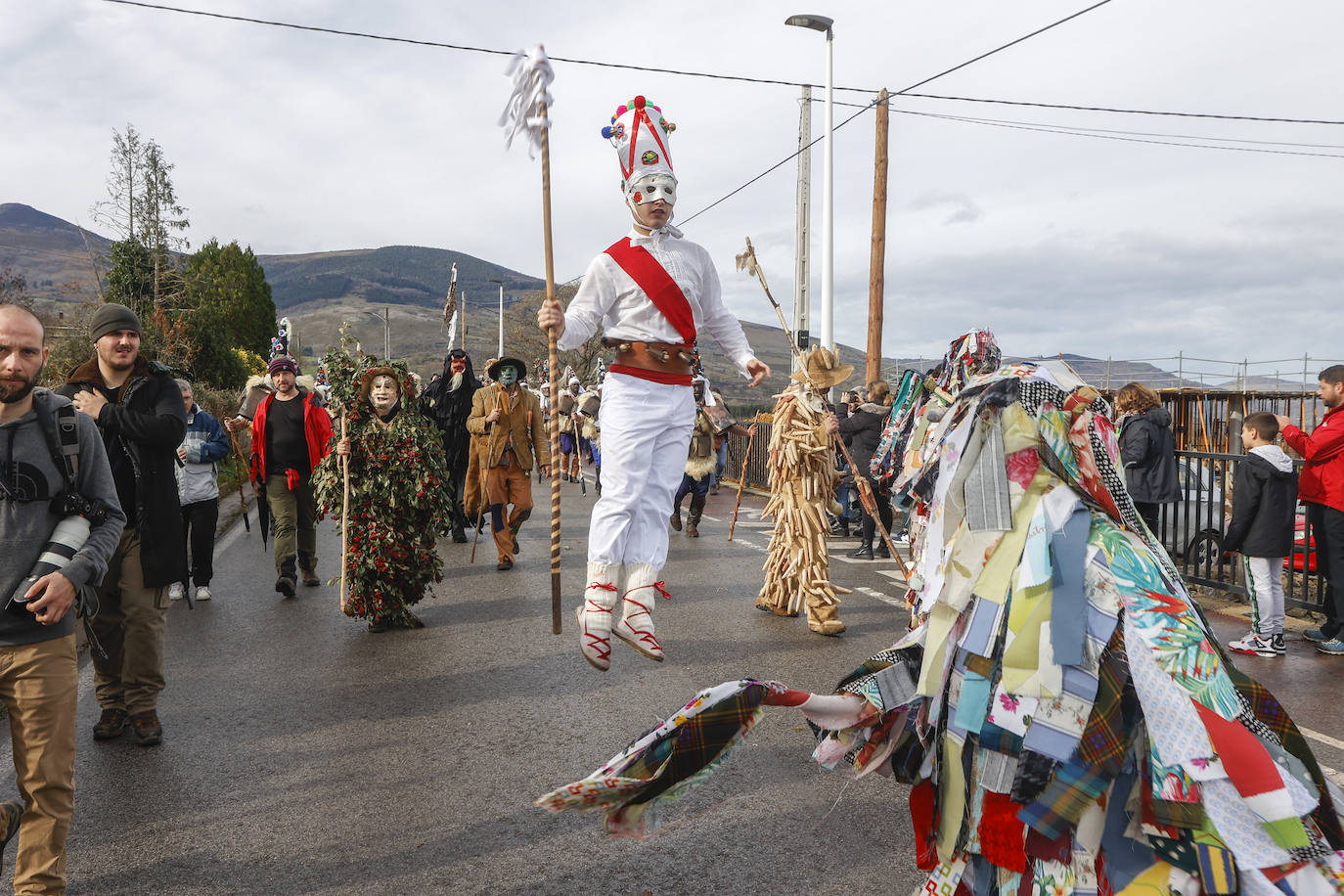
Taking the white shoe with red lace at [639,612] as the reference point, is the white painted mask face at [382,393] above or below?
above

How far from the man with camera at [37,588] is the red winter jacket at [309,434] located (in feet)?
16.8

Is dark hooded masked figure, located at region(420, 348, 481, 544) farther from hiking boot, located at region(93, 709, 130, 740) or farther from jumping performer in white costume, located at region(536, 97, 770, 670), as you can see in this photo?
jumping performer in white costume, located at region(536, 97, 770, 670)

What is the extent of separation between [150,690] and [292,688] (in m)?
0.91

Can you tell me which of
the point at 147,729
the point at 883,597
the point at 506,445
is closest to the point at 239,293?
the point at 506,445

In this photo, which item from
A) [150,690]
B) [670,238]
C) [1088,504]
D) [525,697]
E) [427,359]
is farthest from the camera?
[427,359]

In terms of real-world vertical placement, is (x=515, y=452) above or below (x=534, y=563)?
above

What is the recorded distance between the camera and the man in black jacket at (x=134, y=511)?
4.38 m

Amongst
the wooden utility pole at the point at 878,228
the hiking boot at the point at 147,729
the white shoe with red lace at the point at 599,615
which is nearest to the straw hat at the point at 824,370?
the white shoe with red lace at the point at 599,615

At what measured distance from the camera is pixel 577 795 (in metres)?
2.18

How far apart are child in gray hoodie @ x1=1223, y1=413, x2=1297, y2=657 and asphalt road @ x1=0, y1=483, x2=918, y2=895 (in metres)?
2.43

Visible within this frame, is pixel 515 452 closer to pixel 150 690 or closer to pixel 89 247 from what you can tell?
pixel 150 690

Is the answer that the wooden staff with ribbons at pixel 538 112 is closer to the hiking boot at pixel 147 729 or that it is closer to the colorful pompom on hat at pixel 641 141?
the colorful pompom on hat at pixel 641 141

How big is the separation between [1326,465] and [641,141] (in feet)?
17.7

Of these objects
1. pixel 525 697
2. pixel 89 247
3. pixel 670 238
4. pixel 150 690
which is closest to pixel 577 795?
pixel 670 238
